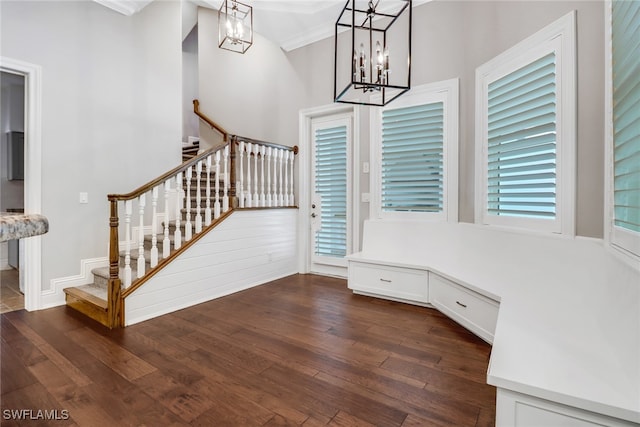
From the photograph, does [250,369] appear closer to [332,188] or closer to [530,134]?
[530,134]

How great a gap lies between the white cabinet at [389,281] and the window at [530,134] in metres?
0.82

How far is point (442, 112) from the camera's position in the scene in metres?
3.20

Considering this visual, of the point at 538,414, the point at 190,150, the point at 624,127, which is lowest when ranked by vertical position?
the point at 538,414

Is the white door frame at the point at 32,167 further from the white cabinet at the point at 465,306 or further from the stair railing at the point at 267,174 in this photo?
the white cabinet at the point at 465,306

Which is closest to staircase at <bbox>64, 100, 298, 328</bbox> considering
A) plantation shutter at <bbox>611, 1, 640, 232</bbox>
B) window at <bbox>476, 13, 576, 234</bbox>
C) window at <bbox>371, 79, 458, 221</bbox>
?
window at <bbox>371, 79, 458, 221</bbox>

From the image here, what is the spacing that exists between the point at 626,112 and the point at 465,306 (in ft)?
5.38

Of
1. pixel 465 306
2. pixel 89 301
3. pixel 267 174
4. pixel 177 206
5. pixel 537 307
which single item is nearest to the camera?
pixel 537 307

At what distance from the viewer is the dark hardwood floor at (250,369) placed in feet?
4.89

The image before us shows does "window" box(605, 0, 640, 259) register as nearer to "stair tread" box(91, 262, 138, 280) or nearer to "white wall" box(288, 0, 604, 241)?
"white wall" box(288, 0, 604, 241)

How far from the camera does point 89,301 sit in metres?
2.68

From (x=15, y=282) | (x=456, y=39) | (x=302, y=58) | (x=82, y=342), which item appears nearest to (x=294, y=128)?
(x=302, y=58)

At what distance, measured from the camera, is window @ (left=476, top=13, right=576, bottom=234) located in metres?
1.92

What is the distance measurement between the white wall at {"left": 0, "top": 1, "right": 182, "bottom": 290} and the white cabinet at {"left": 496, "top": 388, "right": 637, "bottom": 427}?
12.5ft

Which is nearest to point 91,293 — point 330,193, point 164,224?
point 164,224
